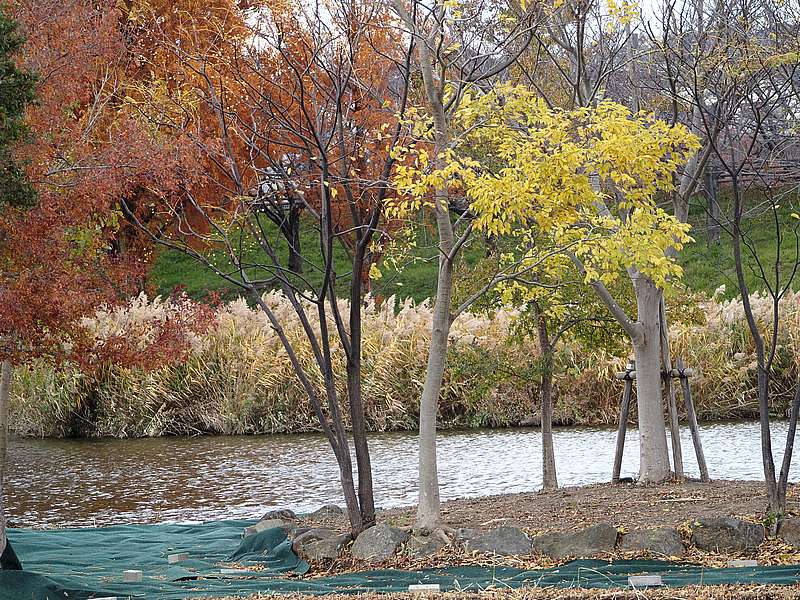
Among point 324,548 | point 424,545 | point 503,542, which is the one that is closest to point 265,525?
point 324,548

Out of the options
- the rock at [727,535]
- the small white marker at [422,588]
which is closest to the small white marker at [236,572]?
the small white marker at [422,588]

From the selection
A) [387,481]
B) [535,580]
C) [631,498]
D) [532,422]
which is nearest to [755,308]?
[532,422]

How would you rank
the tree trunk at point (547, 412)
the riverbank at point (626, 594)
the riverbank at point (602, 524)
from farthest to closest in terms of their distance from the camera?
the tree trunk at point (547, 412) → the riverbank at point (602, 524) → the riverbank at point (626, 594)

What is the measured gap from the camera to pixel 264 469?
1277 centimetres

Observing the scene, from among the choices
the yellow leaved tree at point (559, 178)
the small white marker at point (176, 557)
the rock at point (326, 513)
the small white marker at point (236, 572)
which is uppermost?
the yellow leaved tree at point (559, 178)

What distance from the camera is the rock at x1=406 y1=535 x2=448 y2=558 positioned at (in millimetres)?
6426

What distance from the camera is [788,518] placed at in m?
6.38

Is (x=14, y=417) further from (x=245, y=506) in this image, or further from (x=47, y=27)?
(x=47, y=27)

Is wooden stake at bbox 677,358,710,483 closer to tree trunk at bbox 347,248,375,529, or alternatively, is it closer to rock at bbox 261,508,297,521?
tree trunk at bbox 347,248,375,529

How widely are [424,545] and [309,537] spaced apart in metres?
0.92

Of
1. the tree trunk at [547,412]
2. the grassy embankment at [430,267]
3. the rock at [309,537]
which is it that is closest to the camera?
the rock at [309,537]

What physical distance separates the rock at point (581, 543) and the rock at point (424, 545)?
0.62 metres

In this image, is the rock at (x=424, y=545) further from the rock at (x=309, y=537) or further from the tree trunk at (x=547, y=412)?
the tree trunk at (x=547, y=412)

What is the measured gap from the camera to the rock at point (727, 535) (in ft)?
20.1
